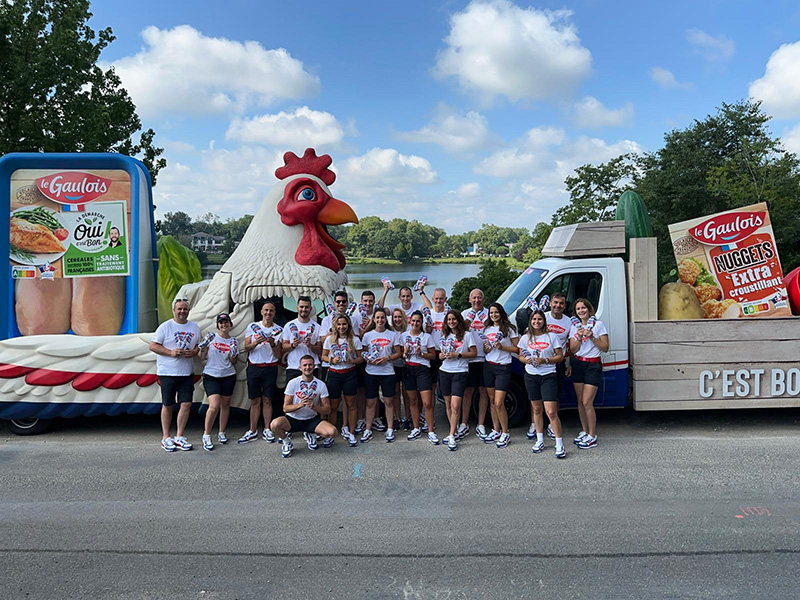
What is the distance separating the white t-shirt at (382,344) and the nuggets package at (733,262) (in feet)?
11.3

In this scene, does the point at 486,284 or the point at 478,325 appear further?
the point at 486,284

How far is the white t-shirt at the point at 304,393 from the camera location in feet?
18.8

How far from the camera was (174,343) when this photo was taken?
591 centimetres

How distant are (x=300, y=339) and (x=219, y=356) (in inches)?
33.5

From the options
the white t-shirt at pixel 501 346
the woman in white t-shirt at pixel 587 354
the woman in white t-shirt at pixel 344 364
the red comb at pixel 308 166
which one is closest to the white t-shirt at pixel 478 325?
the white t-shirt at pixel 501 346

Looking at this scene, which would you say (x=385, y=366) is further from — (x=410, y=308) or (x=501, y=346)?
(x=501, y=346)

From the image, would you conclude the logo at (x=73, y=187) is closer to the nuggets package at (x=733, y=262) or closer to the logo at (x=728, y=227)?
the nuggets package at (x=733, y=262)

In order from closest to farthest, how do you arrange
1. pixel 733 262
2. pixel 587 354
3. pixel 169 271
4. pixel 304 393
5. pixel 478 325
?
pixel 304 393, pixel 587 354, pixel 478 325, pixel 733 262, pixel 169 271

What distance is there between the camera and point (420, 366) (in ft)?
20.3

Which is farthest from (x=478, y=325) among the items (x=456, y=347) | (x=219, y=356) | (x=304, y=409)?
(x=219, y=356)

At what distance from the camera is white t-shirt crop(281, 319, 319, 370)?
610 cm

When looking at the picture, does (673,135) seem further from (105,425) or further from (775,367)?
(105,425)

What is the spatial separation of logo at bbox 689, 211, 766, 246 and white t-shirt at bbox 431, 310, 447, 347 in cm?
304

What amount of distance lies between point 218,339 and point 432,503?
2.85 m
